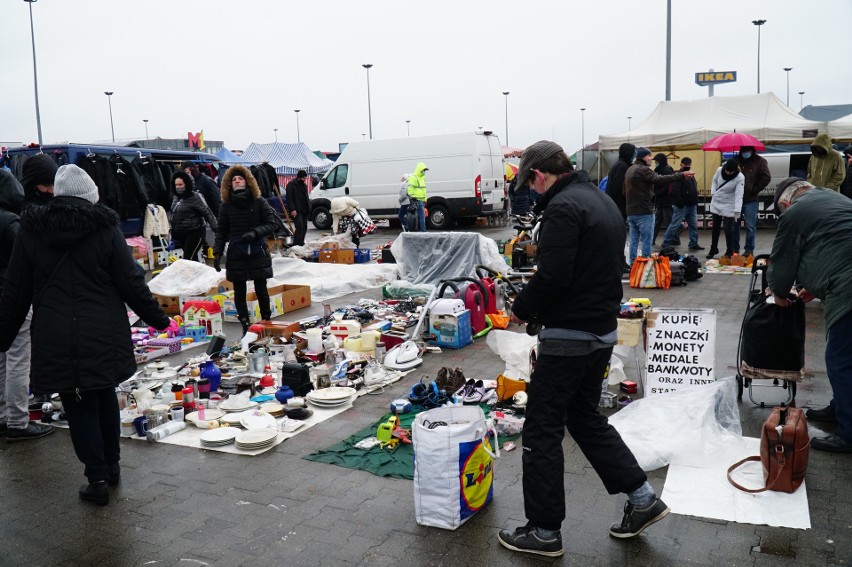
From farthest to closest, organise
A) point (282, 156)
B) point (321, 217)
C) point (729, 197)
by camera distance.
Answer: point (282, 156)
point (321, 217)
point (729, 197)

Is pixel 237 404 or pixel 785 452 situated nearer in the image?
pixel 785 452

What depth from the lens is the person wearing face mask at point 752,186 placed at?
42.4 feet

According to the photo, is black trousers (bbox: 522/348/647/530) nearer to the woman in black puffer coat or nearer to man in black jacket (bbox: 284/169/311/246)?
the woman in black puffer coat

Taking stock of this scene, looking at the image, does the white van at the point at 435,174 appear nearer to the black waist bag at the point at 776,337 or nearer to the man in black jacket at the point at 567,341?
the black waist bag at the point at 776,337

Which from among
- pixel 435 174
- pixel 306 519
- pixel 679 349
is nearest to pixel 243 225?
pixel 306 519

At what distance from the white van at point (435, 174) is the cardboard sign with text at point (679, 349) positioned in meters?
15.0

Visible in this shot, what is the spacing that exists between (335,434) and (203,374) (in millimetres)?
1731

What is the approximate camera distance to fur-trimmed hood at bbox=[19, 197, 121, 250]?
4074mm

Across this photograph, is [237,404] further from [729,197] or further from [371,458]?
[729,197]

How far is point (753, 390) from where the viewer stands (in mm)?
5617

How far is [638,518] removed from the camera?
351cm

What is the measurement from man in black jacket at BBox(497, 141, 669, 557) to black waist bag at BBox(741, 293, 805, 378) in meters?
2.01

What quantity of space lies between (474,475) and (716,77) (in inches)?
1607

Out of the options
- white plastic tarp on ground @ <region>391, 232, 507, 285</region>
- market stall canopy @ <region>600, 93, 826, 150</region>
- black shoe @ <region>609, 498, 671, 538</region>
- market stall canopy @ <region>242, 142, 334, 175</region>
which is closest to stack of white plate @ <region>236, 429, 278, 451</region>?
black shoe @ <region>609, 498, 671, 538</region>
